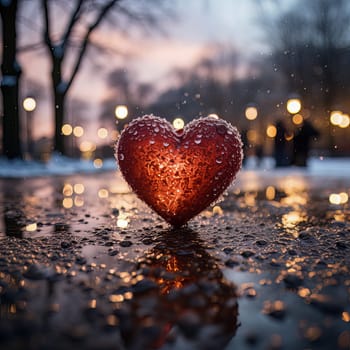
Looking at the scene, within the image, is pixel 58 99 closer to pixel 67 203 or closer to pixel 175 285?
pixel 67 203

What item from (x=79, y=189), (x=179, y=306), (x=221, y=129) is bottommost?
(x=79, y=189)

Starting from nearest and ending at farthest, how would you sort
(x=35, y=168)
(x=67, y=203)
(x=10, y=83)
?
(x=67, y=203) → (x=35, y=168) → (x=10, y=83)

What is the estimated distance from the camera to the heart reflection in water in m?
1.40

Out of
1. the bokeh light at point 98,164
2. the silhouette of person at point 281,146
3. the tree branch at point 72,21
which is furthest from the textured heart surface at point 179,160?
the tree branch at point 72,21

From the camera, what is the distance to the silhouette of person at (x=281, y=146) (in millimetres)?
17812

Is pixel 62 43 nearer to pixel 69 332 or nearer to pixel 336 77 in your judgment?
pixel 69 332

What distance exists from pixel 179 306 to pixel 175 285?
296 millimetres

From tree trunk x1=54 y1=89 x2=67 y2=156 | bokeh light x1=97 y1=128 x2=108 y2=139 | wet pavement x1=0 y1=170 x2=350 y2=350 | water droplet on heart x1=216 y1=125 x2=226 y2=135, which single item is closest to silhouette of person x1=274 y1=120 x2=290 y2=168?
tree trunk x1=54 y1=89 x2=67 y2=156

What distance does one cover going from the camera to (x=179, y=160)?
3229 mm

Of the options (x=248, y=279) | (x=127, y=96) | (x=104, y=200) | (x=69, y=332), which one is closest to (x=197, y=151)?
(x=248, y=279)

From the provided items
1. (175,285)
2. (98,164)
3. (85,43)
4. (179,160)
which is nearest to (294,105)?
(85,43)

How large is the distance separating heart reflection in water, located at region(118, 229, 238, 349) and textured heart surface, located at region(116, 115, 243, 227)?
86 cm

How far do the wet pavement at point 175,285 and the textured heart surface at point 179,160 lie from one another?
0.35 metres

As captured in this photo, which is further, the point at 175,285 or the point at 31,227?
the point at 31,227
